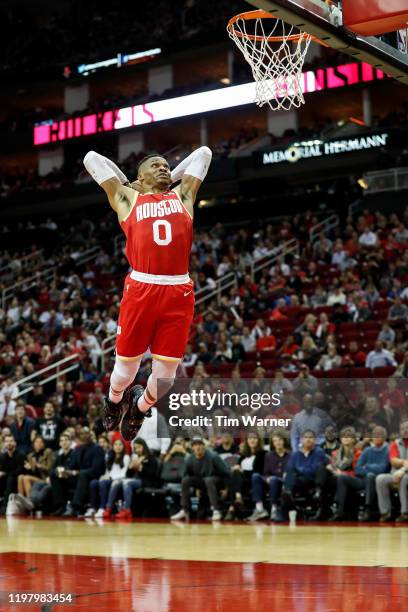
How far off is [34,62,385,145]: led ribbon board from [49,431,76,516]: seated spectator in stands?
1336 cm

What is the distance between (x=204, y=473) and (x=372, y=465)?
279 cm

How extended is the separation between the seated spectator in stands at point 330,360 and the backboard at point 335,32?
9761 millimetres

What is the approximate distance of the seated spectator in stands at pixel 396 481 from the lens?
1390cm

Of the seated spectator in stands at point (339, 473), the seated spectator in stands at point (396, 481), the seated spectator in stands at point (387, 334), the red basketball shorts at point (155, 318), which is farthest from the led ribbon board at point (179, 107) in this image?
the red basketball shorts at point (155, 318)

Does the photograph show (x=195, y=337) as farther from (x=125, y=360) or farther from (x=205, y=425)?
(x=125, y=360)

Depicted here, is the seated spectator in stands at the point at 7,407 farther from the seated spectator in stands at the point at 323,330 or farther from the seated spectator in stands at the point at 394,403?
the seated spectator in stands at the point at 394,403

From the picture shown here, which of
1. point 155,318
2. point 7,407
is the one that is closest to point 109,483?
point 7,407

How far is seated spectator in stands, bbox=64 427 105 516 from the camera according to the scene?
54.1ft

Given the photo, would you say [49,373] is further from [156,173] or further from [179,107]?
[156,173]

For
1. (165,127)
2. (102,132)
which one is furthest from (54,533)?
(165,127)

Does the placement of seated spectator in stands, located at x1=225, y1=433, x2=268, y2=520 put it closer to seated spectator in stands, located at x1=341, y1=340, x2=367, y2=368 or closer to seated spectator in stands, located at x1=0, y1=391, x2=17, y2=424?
seated spectator in stands, located at x1=341, y1=340, x2=367, y2=368

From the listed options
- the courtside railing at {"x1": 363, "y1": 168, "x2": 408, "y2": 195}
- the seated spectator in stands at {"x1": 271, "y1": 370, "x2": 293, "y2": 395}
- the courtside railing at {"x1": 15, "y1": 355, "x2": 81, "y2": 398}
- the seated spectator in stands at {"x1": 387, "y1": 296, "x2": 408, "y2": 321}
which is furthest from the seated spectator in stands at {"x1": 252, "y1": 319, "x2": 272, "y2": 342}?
the courtside railing at {"x1": 363, "y1": 168, "x2": 408, "y2": 195}

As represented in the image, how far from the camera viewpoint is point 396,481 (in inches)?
553

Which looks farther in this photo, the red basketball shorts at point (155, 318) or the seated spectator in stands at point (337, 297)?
the seated spectator in stands at point (337, 297)
